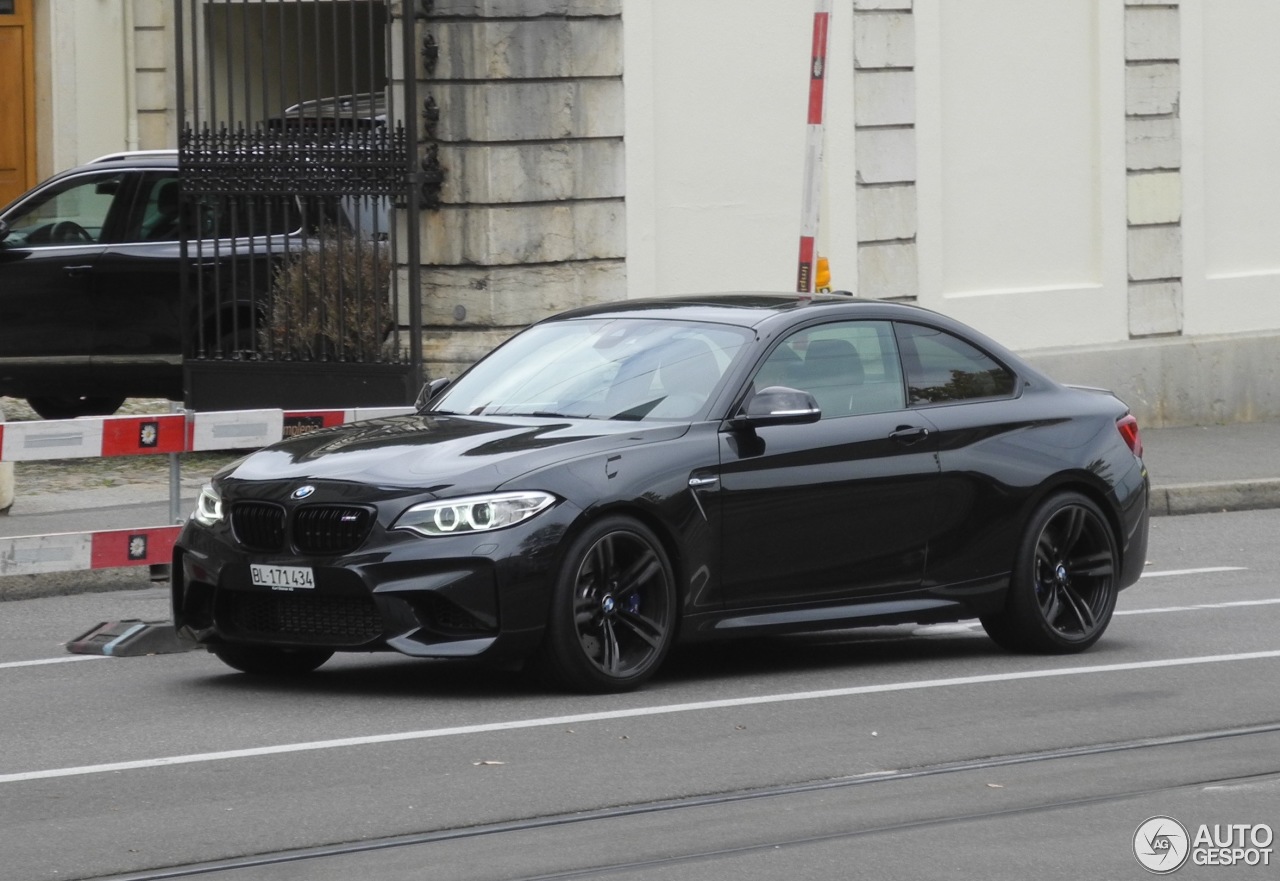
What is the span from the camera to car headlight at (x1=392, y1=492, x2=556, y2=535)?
313 inches

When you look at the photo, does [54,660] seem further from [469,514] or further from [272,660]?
[469,514]

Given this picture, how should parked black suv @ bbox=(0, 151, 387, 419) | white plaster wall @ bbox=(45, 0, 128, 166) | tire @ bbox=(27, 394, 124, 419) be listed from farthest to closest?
white plaster wall @ bbox=(45, 0, 128, 166) < tire @ bbox=(27, 394, 124, 419) < parked black suv @ bbox=(0, 151, 387, 419)

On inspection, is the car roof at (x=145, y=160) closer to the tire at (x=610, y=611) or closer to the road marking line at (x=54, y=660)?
the road marking line at (x=54, y=660)

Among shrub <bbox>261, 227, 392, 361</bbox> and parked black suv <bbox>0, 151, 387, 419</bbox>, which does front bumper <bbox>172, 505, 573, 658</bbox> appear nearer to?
shrub <bbox>261, 227, 392, 361</bbox>

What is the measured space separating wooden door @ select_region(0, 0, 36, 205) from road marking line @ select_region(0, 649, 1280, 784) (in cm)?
2036

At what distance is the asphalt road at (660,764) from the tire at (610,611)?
0.39ft

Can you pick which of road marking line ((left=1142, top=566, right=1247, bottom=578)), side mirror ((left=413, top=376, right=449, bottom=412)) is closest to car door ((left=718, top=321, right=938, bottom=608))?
side mirror ((left=413, top=376, right=449, bottom=412))

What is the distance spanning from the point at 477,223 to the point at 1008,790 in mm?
11008

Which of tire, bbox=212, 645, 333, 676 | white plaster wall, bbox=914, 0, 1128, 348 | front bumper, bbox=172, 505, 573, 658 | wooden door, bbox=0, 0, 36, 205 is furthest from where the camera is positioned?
wooden door, bbox=0, 0, 36, 205

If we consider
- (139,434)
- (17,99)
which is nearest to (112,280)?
(139,434)

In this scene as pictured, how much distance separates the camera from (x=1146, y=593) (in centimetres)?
1188

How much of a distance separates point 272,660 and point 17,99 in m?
19.9

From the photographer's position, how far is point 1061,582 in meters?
9.66

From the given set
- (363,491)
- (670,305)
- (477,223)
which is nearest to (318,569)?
(363,491)
